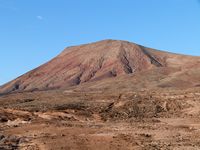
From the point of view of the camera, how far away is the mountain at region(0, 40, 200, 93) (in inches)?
4966

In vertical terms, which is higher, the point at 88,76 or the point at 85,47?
the point at 85,47

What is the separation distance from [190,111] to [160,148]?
963 inches

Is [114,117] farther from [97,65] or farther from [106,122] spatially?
[97,65]

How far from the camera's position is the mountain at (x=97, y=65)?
12612 cm

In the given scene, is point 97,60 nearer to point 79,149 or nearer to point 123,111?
point 123,111

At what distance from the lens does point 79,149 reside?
29.5 meters

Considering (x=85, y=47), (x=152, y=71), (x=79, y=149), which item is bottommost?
A: (x=79, y=149)

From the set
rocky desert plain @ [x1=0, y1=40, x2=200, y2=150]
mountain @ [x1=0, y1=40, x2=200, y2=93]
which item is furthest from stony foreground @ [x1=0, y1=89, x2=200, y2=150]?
mountain @ [x1=0, y1=40, x2=200, y2=93]

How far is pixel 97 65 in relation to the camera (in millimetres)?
135750

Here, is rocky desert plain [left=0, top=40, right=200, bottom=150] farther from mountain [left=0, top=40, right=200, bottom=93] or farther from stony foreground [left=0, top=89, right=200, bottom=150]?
mountain [left=0, top=40, right=200, bottom=93]

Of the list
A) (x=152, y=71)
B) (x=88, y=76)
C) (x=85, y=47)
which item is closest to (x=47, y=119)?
(x=152, y=71)

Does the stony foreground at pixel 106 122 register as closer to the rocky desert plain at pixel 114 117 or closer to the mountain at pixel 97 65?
the rocky desert plain at pixel 114 117

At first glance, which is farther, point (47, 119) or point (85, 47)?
point (85, 47)

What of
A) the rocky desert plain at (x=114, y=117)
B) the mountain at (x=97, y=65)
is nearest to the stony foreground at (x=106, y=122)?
the rocky desert plain at (x=114, y=117)
